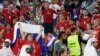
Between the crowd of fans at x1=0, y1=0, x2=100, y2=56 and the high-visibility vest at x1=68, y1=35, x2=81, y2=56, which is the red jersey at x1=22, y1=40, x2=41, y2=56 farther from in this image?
the high-visibility vest at x1=68, y1=35, x2=81, y2=56

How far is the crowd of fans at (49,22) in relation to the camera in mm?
19656

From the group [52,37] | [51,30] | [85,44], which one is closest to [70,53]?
[85,44]

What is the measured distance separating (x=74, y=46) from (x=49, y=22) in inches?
258

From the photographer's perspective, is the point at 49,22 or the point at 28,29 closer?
the point at 28,29

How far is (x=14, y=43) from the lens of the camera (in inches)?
867

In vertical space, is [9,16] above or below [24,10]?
below

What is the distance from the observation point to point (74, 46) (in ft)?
63.0

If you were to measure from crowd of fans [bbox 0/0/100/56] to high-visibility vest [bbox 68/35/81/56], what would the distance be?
7 centimetres

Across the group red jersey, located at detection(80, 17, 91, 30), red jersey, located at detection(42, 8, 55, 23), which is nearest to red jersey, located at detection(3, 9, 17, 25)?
red jersey, located at detection(42, 8, 55, 23)

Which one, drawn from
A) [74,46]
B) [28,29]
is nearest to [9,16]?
[28,29]

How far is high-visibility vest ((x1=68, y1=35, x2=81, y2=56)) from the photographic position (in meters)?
19.1

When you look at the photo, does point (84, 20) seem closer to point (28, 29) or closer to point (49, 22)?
point (28, 29)

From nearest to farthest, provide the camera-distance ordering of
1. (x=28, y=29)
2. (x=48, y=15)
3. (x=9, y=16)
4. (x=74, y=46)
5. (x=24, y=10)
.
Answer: (x=74, y=46), (x=28, y=29), (x=48, y=15), (x=9, y=16), (x=24, y=10)

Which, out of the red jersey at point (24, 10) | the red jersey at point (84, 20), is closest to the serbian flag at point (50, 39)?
the red jersey at point (84, 20)
